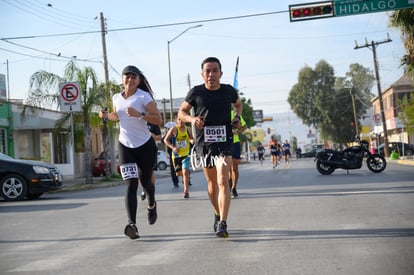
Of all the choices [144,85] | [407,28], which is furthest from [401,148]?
[144,85]

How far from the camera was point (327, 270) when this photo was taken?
15.5 ft

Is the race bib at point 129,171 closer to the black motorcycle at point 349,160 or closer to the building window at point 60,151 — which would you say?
the black motorcycle at point 349,160

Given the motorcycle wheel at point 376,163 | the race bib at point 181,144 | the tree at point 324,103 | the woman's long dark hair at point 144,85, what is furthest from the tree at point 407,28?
the tree at point 324,103

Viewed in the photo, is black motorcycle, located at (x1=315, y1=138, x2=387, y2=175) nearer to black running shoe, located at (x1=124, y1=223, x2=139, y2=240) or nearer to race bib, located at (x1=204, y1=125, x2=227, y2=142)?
race bib, located at (x1=204, y1=125, x2=227, y2=142)

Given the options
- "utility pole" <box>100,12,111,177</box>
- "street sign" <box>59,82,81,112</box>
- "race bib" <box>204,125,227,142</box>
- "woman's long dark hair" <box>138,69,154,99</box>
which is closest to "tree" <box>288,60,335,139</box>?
"utility pole" <box>100,12,111,177</box>

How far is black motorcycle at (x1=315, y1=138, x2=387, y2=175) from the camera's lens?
1886 centimetres

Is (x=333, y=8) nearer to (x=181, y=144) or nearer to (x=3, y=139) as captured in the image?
(x=181, y=144)

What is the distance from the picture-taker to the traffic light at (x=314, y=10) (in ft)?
69.4

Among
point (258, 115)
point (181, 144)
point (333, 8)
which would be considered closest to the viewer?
point (181, 144)

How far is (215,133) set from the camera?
679 cm

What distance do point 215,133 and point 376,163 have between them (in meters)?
13.5

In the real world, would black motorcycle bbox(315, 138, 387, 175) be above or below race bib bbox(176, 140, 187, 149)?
below

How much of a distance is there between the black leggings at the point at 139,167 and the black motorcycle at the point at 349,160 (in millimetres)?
12774

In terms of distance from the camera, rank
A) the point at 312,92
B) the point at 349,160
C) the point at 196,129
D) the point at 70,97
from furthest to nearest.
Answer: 1. the point at 312,92
2. the point at 70,97
3. the point at 349,160
4. the point at 196,129
